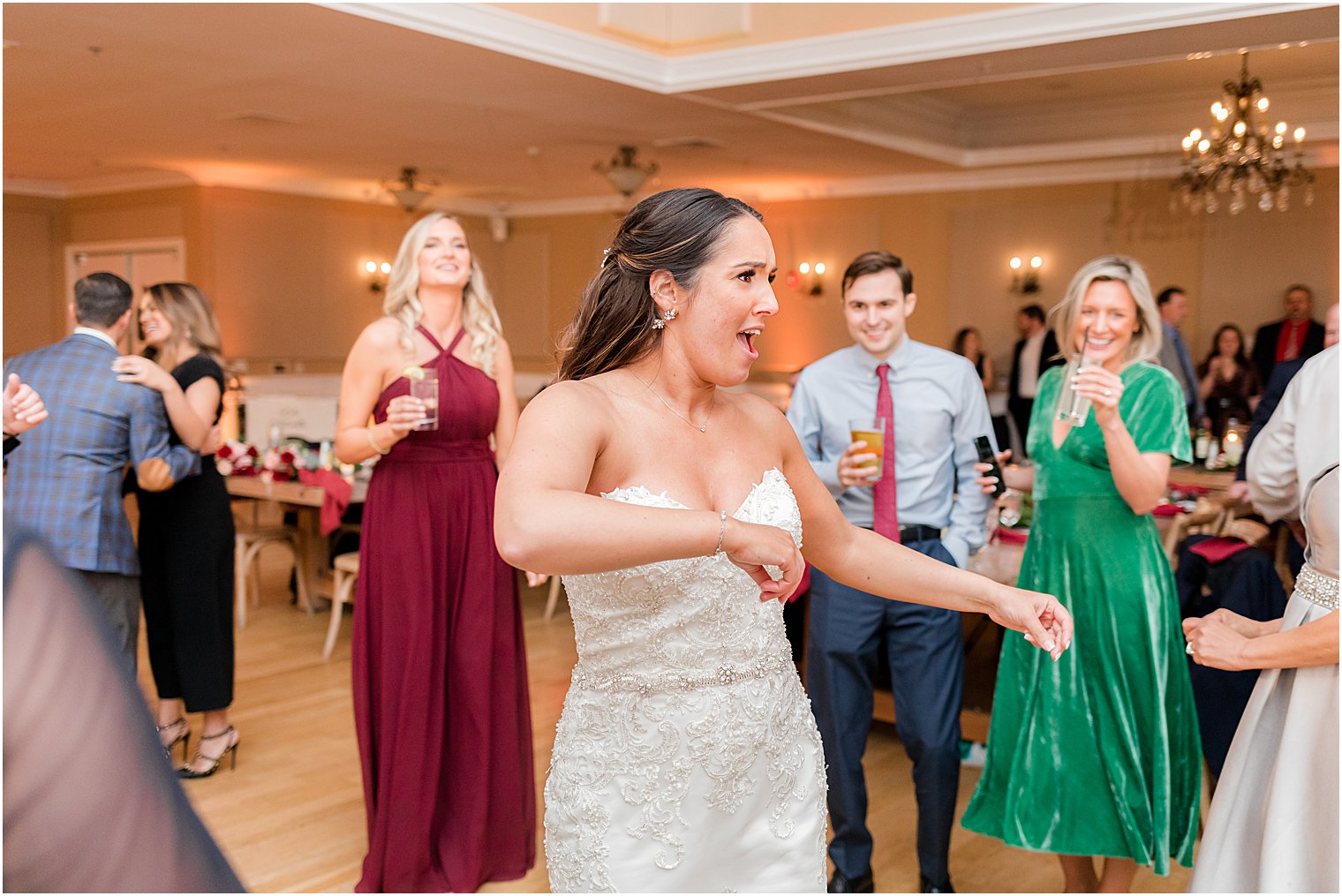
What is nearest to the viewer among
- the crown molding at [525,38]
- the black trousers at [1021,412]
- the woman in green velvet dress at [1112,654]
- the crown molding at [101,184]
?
the woman in green velvet dress at [1112,654]

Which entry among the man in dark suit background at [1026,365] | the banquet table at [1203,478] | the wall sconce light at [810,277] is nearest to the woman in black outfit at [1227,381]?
the man in dark suit background at [1026,365]

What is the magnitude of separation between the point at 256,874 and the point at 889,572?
8.16ft

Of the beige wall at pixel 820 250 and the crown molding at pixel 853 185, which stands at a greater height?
the crown molding at pixel 853 185

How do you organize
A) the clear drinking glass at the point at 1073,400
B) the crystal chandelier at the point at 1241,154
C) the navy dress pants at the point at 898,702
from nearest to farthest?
1. the clear drinking glass at the point at 1073,400
2. the navy dress pants at the point at 898,702
3. the crystal chandelier at the point at 1241,154

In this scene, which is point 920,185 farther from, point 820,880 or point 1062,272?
point 820,880

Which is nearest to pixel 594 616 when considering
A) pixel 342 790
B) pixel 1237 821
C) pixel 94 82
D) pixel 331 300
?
pixel 1237 821

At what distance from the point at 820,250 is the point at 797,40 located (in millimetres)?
6868

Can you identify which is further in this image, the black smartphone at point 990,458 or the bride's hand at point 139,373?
the bride's hand at point 139,373

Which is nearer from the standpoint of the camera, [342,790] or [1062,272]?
[342,790]

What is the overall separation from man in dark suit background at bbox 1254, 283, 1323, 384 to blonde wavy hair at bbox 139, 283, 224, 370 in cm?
920

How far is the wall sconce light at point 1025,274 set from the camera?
40.2 ft

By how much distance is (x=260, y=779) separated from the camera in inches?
172

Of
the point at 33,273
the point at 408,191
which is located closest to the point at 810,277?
the point at 408,191

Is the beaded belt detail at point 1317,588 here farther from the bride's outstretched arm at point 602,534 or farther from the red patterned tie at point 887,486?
the red patterned tie at point 887,486
